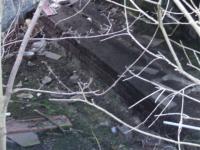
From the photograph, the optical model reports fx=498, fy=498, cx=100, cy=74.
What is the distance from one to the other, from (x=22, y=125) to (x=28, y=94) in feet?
2.15

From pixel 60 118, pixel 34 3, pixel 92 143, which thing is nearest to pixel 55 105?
pixel 60 118

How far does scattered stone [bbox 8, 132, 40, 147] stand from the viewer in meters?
4.20

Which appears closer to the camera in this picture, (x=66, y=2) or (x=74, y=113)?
(x=74, y=113)

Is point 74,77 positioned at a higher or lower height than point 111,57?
lower

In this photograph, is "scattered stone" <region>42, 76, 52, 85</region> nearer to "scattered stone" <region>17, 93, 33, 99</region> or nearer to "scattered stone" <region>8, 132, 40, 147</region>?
"scattered stone" <region>17, 93, 33, 99</region>

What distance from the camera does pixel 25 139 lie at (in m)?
4.24

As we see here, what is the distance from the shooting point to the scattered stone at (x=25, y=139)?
4203 mm

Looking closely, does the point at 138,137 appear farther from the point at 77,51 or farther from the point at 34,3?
the point at 34,3

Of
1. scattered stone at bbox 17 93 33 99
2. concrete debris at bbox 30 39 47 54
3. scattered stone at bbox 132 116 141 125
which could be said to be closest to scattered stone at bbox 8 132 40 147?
scattered stone at bbox 17 93 33 99

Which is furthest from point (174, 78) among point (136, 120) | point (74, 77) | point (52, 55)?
point (52, 55)

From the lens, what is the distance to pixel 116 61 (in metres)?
5.11

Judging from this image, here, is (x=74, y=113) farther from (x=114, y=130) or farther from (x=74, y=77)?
(x=74, y=77)

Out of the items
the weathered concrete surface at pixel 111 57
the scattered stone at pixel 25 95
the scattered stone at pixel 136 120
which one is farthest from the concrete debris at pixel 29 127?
the weathered concrete surface at pixel 111 57

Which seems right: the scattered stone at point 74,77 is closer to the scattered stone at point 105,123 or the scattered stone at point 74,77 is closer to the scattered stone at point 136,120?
the scattered stone at point 105,123
